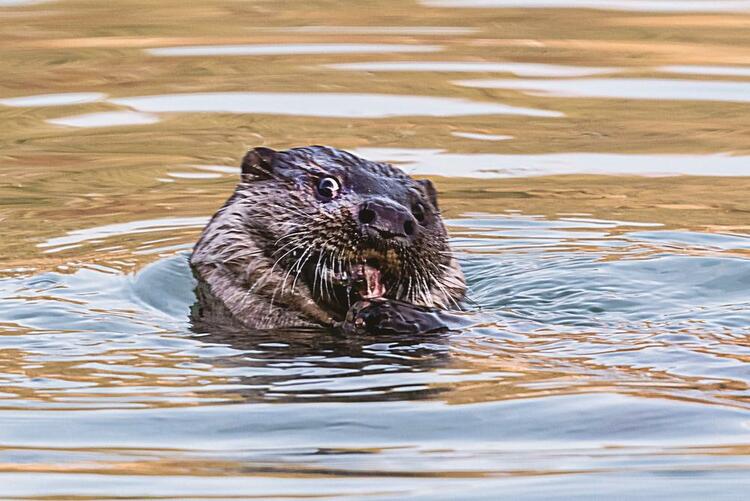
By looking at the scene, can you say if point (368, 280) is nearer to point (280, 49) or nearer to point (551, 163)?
point (551, 163)

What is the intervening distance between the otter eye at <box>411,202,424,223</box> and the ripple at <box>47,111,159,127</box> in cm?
518

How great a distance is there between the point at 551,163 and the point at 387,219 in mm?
4460

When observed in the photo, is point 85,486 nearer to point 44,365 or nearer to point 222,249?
point 44,365

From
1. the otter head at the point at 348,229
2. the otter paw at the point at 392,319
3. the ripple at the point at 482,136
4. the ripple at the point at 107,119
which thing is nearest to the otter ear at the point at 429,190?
the otter head at the point at 348,229

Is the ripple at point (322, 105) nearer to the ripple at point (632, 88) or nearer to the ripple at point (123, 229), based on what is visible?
the ripple at point (632, 88)

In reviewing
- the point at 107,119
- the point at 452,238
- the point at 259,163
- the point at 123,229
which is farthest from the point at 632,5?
the point at 259,163

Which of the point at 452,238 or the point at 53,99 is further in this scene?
the point at 53,99

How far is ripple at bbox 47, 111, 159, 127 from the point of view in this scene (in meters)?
11.4

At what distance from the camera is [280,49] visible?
13.4 metres

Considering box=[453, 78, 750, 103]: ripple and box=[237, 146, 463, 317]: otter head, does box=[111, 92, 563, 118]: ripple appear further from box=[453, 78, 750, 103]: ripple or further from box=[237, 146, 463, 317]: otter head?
box=[237, 146, 463, 317]: otter head

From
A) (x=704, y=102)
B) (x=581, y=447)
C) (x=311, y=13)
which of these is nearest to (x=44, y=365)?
(x=581, y=447)

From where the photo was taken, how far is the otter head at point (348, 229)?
20.4 ft

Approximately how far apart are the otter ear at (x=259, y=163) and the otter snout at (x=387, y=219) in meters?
1.00

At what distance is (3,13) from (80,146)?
14.0 ft
